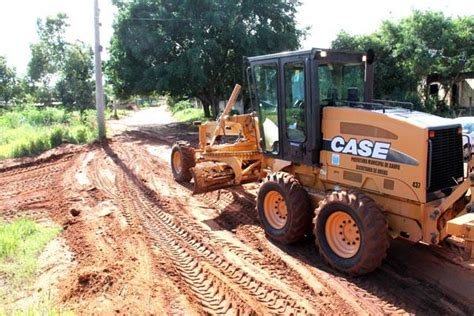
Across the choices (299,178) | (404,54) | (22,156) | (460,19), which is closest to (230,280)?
(299,178)

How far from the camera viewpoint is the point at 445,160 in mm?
5324

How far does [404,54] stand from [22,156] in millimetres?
→ 17381

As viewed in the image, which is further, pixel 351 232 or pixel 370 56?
pixel 370 56

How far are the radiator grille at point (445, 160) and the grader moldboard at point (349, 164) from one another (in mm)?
12

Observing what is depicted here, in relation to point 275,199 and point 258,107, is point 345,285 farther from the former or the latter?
point 258,107

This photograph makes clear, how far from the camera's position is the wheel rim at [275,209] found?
6.66 metres

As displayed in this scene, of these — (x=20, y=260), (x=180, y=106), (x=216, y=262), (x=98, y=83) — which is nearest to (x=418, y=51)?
(x=98, y=83)

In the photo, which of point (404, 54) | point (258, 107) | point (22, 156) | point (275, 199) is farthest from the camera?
point (404, 54)

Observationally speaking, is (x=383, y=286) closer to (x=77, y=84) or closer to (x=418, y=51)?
(x=418, y=51)

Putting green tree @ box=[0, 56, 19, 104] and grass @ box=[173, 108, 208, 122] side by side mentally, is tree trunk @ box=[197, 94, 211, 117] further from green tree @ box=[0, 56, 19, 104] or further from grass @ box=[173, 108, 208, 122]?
green tree @ box=[0, 56, 19, 104]

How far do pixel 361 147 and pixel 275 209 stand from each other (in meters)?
1.71

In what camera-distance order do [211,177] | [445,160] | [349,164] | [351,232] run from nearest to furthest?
[445,160]
[351,232]
[349,164]
[211,177]

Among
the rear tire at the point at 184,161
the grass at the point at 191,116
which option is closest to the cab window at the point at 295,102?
the rear tire at the point at 184,161

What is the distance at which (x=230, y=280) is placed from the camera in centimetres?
541
